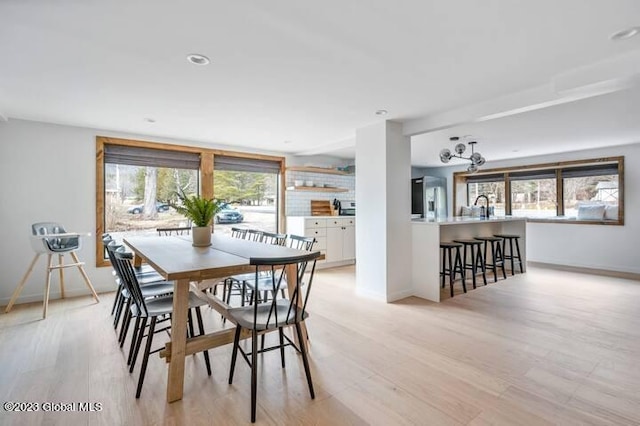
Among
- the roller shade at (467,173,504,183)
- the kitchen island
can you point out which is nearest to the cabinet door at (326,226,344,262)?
the kitchen island

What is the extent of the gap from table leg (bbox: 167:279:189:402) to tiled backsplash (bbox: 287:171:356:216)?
4.30m

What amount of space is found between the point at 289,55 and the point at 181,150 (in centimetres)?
335

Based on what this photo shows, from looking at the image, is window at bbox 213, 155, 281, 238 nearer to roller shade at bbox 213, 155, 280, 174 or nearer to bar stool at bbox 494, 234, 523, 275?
roller shade at bbox 213, 155, 280, 174

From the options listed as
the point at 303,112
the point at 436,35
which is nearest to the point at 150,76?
the point at 303,112

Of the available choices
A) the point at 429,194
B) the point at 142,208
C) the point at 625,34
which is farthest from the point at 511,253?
the point at 142,208

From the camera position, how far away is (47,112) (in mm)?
3541

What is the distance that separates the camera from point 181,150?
16.3 feet

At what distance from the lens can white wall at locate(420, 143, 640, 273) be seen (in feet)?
17.8

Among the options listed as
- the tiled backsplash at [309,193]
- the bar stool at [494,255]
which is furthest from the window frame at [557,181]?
the tiled backsplash at [309,193]

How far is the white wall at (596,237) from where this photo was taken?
5.41 m

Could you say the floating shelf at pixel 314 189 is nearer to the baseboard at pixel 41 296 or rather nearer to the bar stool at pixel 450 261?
the bar stool at pixel 450 261

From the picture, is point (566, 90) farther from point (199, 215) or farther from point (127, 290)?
point (127, 290)

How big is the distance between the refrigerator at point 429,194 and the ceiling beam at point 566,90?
4.70 meters

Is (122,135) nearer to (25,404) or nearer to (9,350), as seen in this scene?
(9,350)
